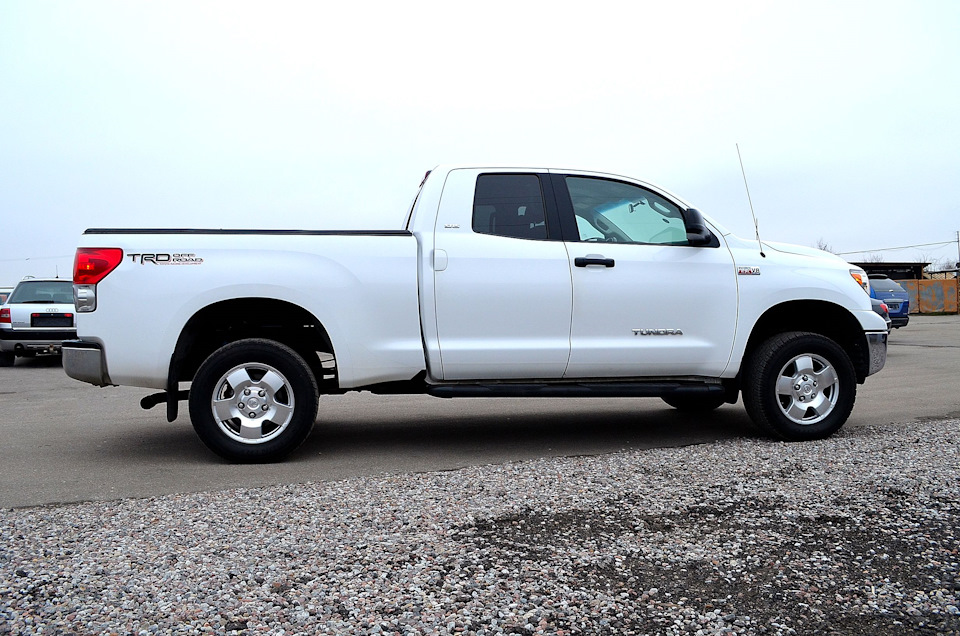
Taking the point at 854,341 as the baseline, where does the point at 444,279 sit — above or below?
above

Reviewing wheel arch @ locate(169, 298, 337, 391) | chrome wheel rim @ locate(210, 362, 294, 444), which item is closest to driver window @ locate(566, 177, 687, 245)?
wheel arch @ locate(169, 298, 337, 391)

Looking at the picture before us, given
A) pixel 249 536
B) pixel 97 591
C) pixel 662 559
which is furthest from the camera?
pixel 249 536

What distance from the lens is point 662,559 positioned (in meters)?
3.12

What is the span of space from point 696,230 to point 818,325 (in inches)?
56.6

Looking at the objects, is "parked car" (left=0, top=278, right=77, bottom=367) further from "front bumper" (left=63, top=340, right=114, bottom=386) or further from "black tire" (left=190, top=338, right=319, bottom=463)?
"black tire" (left=190, top=338, right=319, bottom=463)

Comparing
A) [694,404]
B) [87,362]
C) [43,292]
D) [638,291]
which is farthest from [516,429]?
[43,292]

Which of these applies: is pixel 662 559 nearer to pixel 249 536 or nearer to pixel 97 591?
pixel 249 536

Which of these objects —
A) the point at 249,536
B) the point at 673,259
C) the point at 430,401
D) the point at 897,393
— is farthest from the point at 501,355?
the point at 897,393

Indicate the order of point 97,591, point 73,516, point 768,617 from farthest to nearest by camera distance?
point 73,516
point 97,591
point 768,617

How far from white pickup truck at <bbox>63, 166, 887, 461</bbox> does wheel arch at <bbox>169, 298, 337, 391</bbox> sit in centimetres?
2

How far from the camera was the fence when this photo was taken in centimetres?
3869

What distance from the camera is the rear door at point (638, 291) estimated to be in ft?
18.0

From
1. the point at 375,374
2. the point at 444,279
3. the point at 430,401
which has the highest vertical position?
the point at 444,279

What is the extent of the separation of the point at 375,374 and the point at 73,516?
206cm
